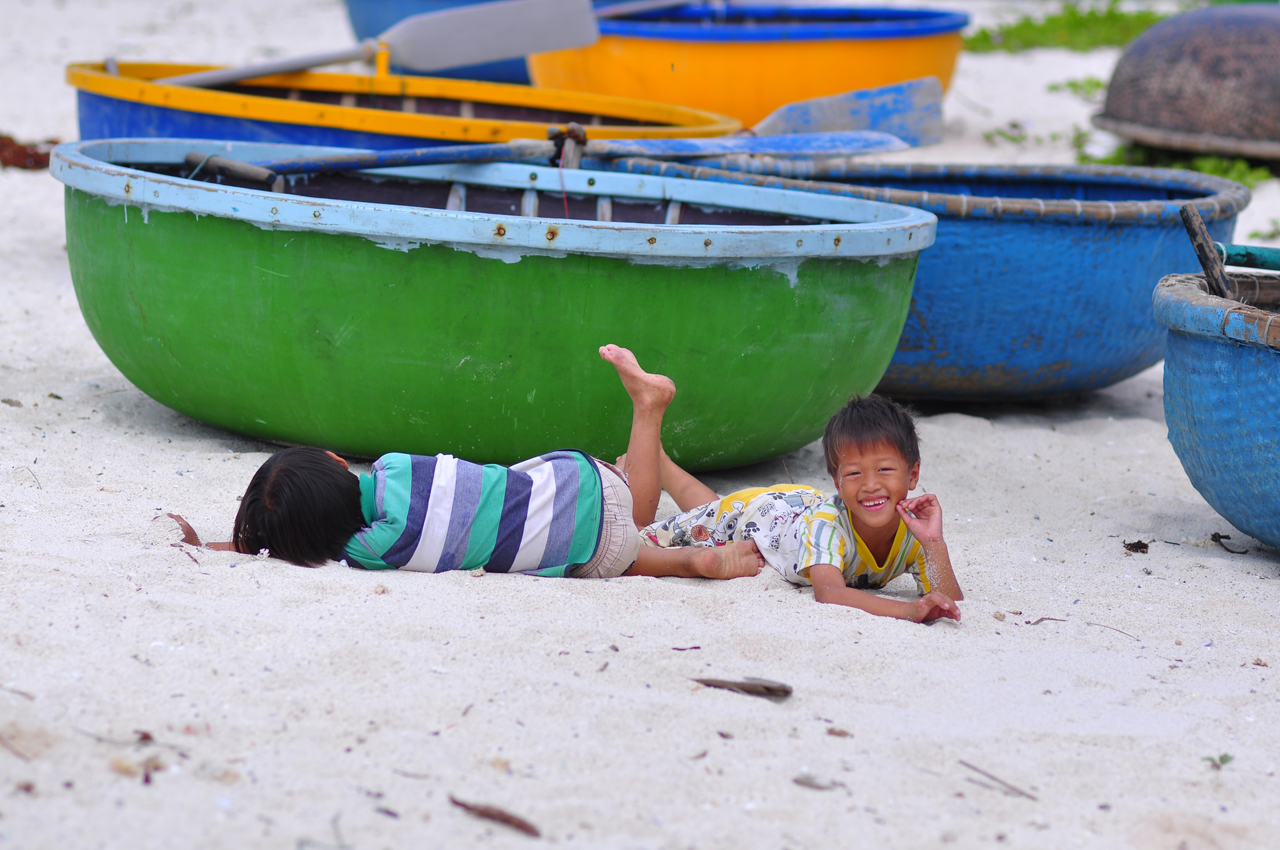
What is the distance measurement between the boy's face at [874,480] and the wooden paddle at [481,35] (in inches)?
143

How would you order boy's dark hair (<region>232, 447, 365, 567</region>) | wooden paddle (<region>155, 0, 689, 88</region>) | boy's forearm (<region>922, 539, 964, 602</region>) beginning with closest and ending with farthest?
boy's dark hair (<region>232, 447, 365, 567</region>), boy's forearm (<region>922, 539, 964, 602</region>), wooden paddle (<region>155, 0, 689, 88</region>)

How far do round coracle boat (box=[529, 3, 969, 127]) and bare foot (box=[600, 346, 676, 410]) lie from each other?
480 centimetres

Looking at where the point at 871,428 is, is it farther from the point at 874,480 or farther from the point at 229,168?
the point at 229,168

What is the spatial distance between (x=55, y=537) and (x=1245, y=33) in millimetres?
7259

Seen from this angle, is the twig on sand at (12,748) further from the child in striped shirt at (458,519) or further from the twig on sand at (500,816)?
the child in striped shirt at (458,519)

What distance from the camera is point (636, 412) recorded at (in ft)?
8.88

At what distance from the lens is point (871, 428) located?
2.33 meters

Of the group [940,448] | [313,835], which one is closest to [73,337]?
[940,448]

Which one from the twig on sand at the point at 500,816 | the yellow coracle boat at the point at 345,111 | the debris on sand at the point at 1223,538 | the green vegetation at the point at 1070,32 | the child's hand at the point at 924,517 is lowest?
the debris on sand at the point at 1223,538

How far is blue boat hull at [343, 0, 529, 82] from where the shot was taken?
29.4ft

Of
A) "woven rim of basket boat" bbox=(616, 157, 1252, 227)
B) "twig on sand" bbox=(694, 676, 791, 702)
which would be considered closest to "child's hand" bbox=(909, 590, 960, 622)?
"twig on sand" bbox=(694, 676, 791, 702)

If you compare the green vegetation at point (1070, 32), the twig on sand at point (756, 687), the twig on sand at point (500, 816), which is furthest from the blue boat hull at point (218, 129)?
the green vegetation at point (1070, 32)

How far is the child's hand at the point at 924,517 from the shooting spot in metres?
2.32

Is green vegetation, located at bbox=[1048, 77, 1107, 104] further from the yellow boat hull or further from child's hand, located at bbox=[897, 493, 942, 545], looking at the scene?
child's hand, located at bbox=[897, 493, 942, 545]
